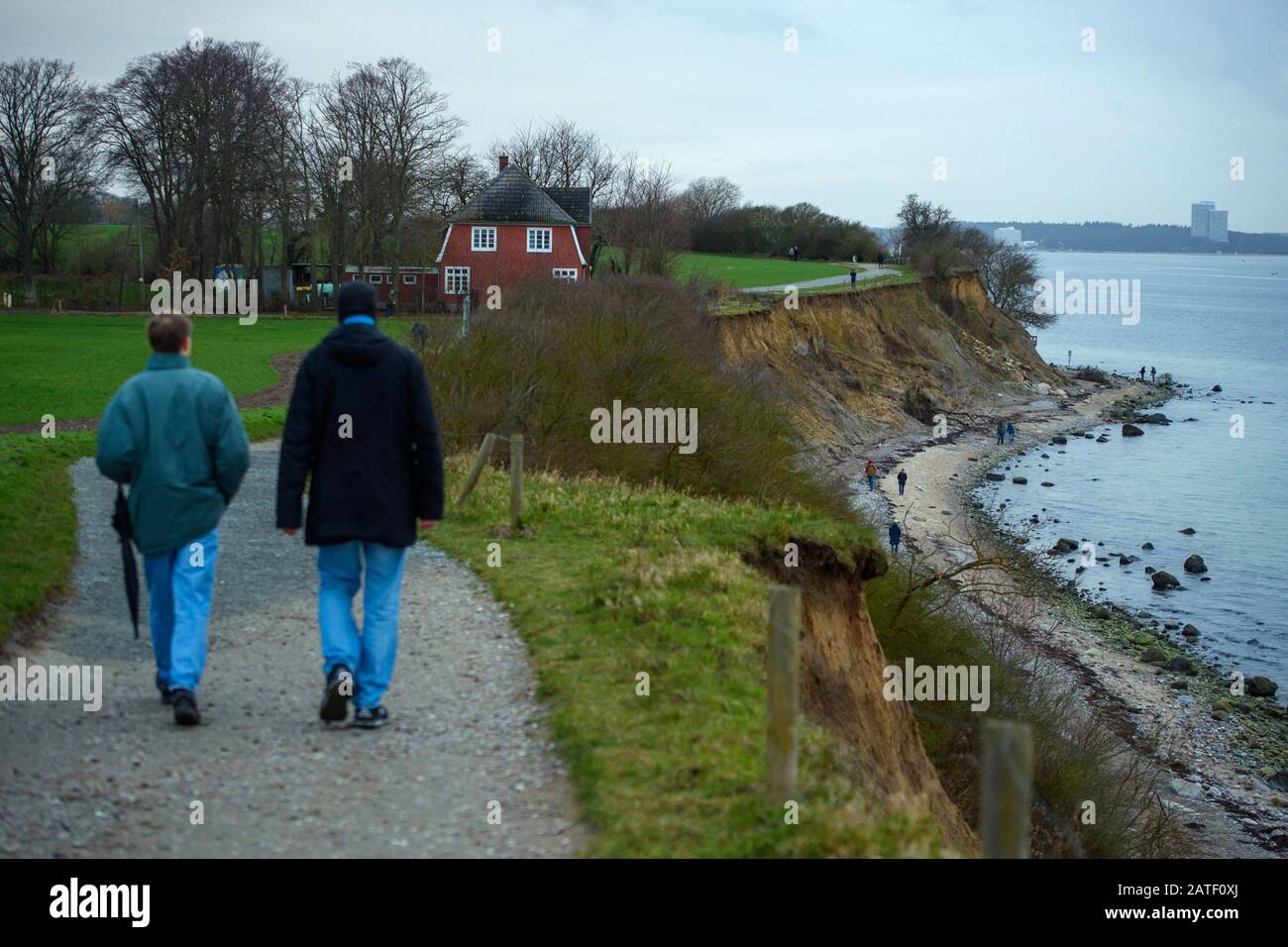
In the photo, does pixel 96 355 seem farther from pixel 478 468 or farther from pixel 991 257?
pixel 991 257

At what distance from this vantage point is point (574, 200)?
7462 cm

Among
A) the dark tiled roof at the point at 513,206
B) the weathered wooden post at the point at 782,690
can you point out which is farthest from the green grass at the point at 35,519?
the dark tiled roof at the point at 513,206

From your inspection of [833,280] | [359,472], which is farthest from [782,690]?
[833,280]

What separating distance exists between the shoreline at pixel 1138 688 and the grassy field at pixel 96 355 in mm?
19623

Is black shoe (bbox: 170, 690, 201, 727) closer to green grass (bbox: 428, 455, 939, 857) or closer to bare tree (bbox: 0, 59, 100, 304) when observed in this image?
green grass (bbox: 428, 455, 939, 857)

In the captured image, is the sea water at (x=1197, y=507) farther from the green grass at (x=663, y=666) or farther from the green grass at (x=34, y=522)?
the green grass at (x=34, y=522)

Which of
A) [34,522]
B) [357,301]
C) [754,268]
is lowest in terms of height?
[34,522]

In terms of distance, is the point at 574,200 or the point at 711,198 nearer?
the point at 574,200

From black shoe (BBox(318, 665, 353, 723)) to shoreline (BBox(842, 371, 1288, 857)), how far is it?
60.0ft

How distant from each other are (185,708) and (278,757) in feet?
2.38

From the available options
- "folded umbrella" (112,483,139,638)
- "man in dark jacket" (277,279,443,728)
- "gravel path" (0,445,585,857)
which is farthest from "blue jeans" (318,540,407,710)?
"folded umbrella" (112,483,139,638)

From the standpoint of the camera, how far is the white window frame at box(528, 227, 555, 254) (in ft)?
229

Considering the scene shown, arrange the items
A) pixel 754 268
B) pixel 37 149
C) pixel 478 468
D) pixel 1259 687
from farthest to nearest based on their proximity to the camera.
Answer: pixel 754 268, pixel 37 149, pixel 1259 687, pixel 478 468

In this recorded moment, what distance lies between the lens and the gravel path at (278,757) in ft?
20.0
